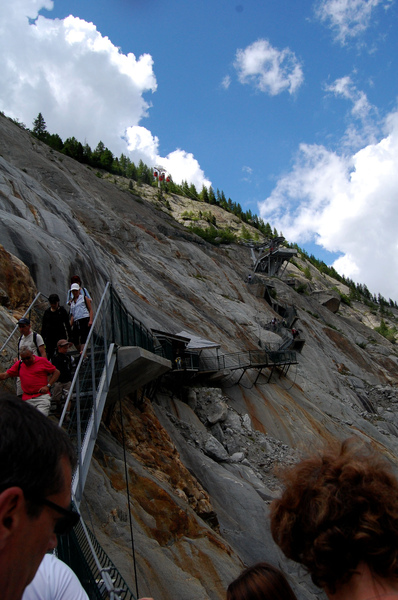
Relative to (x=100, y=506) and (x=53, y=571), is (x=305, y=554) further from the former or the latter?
(x=100, y=506)

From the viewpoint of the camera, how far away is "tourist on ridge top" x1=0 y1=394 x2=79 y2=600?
1.21m

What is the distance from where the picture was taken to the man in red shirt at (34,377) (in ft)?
19.1

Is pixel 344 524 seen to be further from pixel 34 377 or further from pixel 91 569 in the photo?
pixel 34 377

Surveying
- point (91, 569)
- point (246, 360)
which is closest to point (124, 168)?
point (246, 360)

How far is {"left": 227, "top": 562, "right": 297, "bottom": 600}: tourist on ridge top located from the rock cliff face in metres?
0.48

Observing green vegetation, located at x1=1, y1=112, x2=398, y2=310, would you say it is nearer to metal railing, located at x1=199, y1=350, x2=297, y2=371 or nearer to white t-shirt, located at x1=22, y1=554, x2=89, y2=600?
metal railing, located at x1=199, y1=350, x2=297, y2=371

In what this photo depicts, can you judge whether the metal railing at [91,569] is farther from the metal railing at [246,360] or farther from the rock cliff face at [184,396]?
the metal railing at [246,360]

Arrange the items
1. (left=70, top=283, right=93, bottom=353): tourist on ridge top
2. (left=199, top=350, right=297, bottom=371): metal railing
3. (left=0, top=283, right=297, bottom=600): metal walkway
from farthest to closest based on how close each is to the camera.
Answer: (left=199, top=350, right=297, bottom=371): metal railing, (left=70, top=283, right=93, bottom=353): tourist on ridge top, (left=0, top=283, right=297, bottom=600): metal walkway

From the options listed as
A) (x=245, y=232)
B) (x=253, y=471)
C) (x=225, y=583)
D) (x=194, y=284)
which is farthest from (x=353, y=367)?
(x=245, y=232)

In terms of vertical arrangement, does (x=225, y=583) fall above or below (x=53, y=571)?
below

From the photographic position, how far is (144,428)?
1065cm

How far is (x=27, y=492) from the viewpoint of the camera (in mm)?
1274

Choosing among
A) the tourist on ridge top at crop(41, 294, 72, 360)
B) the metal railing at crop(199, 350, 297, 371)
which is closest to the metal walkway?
the tourist on ridge top at crop(41, 294, 72, 360)

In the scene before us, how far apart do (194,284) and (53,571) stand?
28292 mm
